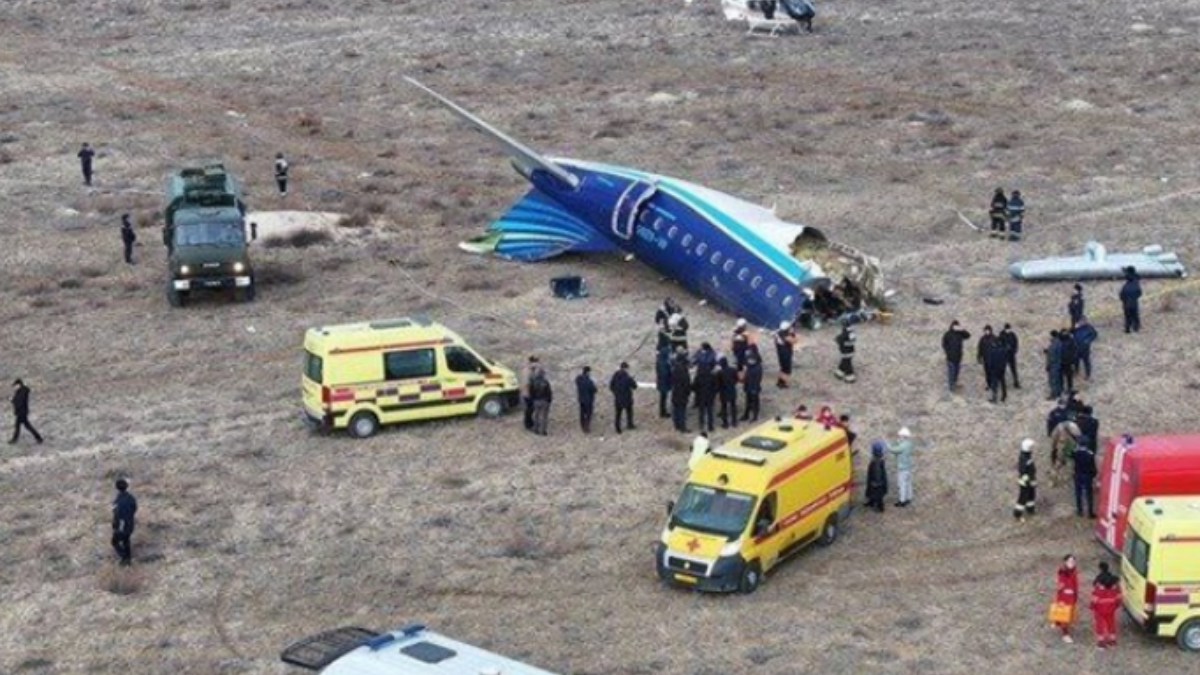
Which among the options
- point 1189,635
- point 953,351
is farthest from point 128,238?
point 1189,635

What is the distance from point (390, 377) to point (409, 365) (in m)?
0.39

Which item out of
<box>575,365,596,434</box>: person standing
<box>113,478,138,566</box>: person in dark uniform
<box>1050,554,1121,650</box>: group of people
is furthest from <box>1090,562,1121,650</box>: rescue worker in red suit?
<box>113,478,138,566</box>: person in dark uniform

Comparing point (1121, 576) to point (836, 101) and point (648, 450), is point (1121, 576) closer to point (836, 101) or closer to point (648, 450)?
point (648, 450)

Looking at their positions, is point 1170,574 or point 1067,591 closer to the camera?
point 1170,574

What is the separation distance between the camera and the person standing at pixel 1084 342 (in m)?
37.7

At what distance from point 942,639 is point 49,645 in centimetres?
1186

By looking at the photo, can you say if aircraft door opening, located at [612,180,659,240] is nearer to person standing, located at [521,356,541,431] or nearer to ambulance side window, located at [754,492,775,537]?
person standing, located at [521,356,541,431]

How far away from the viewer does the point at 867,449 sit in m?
35.1

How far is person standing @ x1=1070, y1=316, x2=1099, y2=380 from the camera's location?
37.7 meters

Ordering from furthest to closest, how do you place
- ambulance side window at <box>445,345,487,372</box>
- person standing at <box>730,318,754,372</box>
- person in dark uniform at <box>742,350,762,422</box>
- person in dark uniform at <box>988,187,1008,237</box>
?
person in dark uniform at <box>988,187,1008,237</box> → person standing at <box>730,318,754,372</box> → ambulance side window at <box>445,345,487,372</box> → person in dark uniform at <box>742,350,762,422</box>

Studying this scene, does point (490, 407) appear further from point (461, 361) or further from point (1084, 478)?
point (1084, 478)

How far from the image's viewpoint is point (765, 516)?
2984 cm

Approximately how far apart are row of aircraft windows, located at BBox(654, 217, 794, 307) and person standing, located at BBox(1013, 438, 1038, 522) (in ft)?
30.8

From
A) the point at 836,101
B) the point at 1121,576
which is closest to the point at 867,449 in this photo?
the point at 1121,576
